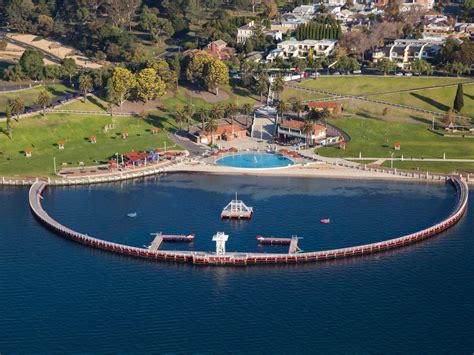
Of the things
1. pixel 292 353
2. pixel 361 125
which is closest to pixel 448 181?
pixel 361 125

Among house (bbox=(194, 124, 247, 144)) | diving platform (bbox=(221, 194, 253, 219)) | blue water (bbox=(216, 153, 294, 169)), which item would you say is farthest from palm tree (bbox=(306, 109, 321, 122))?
diving platform (bbox=(221, 194, 253, 219))

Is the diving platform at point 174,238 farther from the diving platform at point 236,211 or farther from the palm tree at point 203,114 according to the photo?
the palm tree at point 203,114

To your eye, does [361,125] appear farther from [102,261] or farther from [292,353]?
[292,353]

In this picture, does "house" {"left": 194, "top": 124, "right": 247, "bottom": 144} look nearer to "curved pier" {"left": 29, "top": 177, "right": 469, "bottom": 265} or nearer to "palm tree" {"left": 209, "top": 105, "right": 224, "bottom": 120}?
"palm tree" {"left": 209, "top": 105, "right": 224, "bottom": 120}

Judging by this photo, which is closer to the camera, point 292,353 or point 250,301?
point 292,353

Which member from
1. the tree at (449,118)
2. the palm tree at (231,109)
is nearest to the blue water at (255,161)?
the palm tree at (231,109)

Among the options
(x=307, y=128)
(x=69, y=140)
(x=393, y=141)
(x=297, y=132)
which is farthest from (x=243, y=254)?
(x=69, y=140)

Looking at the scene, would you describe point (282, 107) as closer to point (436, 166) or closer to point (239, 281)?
point (436, 166)
